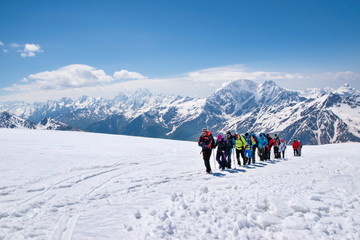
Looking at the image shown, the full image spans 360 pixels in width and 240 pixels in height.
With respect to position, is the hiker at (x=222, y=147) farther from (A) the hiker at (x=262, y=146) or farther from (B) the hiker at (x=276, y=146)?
(B) the hiker at (x=276, y=146)

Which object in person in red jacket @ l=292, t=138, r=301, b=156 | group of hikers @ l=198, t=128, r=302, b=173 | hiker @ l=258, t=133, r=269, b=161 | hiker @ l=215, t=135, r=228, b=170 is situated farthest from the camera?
person in red jacket @ l=292, t=138, r=301, b=156

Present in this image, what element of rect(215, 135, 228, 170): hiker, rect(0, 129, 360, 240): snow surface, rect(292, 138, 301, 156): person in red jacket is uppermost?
rect(215, 135, 228, 170): hiker

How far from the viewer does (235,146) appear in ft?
59.6

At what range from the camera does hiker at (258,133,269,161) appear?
21747 mm

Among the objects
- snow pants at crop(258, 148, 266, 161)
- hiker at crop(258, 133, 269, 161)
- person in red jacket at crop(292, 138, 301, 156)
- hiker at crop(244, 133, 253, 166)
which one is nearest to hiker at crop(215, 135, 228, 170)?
hiker at crop(244, 133, 253, 166)

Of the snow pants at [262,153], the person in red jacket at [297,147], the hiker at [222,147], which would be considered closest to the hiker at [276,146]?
the snow pants at [262,153]

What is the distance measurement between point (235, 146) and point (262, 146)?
5.41 metres

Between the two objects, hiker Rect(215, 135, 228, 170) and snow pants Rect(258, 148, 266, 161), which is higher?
hiker Rect(215, 135, 228, 170)

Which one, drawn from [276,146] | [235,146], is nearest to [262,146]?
[276,146]

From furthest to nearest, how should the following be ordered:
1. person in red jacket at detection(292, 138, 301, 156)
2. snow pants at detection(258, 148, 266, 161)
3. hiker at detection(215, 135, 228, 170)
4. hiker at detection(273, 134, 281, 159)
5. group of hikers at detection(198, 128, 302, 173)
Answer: person in red jacket at detection(292, 138, 301, 156), hiker at detection(273, 134, 281, 159), snow pants at detection(258, 148, 266, 161), hiker at detection(215, 135, 228, 170), group of hikers at detection(198, 128, 302, 173)

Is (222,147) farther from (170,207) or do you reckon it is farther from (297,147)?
(297,147)

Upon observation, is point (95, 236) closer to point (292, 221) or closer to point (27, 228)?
point (27, 228)

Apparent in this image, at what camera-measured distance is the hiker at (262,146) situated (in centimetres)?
2175

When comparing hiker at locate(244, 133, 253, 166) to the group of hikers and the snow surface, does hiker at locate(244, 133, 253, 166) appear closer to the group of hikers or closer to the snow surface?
the group of hikers
